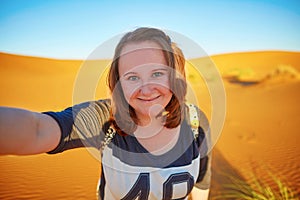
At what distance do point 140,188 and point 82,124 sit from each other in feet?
1.25

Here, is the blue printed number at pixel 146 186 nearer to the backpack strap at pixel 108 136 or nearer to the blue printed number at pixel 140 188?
the blue printed number at pixel 140 188

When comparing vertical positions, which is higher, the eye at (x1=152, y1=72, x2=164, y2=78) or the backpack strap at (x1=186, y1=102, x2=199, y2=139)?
the eye at (x1=152, y1=72, x2=164, y2=78)

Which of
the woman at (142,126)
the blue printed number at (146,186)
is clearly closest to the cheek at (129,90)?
the woman at (142,126)

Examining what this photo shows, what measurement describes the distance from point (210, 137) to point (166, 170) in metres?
0.33

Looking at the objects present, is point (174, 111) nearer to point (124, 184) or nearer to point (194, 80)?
point (124, 184)

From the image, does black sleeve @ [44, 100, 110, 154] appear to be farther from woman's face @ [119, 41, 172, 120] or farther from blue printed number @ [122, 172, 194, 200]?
blue printed number @ [122, 172, 194, 200]

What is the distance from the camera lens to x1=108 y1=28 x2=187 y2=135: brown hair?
136cm

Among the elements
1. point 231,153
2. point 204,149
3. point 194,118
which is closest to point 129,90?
point 194,118

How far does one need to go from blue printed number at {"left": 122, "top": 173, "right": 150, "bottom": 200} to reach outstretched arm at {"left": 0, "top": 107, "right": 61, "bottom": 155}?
0.42 metres

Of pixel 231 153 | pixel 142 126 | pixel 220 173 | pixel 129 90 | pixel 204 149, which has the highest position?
pixel 129 90

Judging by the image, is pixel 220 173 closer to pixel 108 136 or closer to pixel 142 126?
pixel 142 126

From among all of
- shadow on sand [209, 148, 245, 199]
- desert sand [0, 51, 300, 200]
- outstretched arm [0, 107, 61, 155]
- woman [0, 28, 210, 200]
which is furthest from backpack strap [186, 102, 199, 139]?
shadow on sand [209, 148, 245, 199]

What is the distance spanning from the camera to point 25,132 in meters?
0.91

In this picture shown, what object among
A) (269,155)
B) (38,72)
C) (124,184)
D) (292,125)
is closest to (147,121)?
(124,184)
